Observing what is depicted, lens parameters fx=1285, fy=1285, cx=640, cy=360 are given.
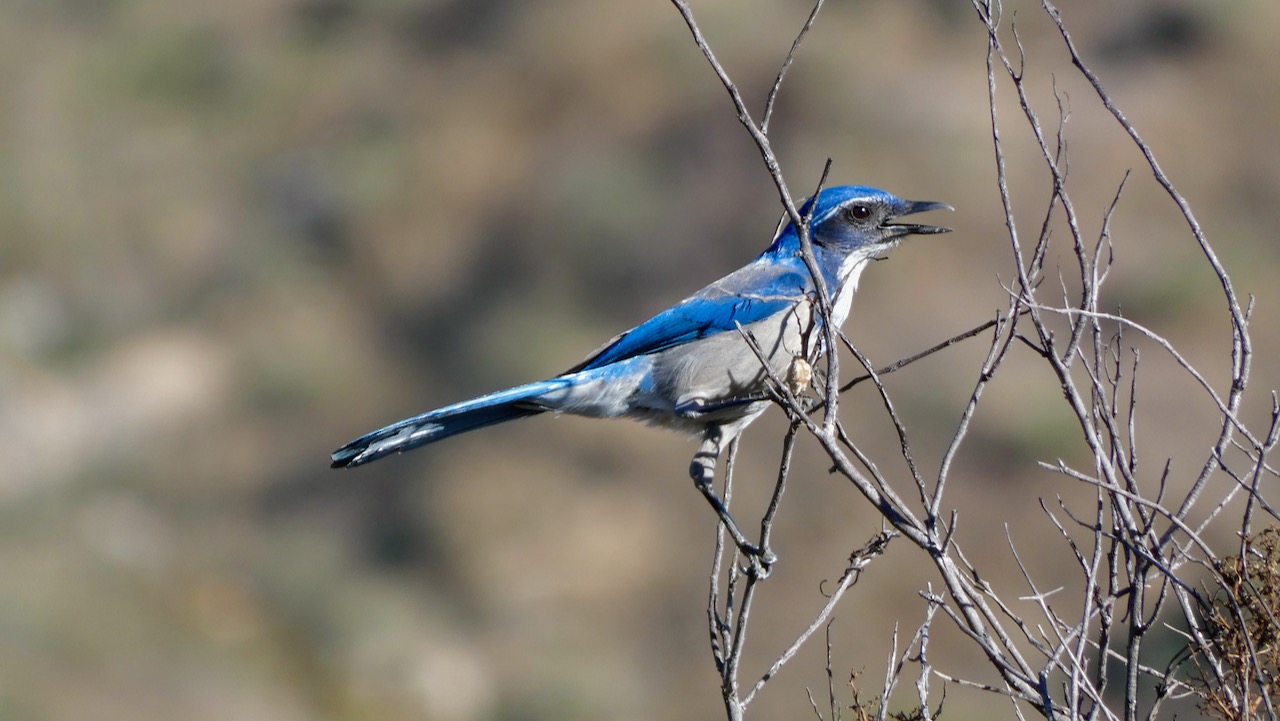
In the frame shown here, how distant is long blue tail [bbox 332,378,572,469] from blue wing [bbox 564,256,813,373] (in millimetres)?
356

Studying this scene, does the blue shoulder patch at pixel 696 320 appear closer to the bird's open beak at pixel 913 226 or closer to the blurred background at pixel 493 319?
the bird's open beak at pixel 913 226

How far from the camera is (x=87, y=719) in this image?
428 inches

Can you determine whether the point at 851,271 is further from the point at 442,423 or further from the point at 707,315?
the point at 442,423

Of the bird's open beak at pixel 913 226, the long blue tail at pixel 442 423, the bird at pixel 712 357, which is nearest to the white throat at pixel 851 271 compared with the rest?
the bird at pixel 712 357

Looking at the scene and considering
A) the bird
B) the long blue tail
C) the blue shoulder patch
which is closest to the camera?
the long blue tail

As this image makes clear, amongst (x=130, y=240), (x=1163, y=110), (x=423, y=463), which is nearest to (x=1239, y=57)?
(x=1163, y=110)

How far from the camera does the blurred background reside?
14047 mm

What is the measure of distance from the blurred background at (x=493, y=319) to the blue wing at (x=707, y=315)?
7215 mm

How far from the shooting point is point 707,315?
5.79m

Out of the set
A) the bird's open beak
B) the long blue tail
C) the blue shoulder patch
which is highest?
the bird's open beak

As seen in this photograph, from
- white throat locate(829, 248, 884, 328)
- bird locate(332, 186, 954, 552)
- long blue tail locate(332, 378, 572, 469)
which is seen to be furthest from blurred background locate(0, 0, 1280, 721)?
white throat locate(829, 248, 884, 328)

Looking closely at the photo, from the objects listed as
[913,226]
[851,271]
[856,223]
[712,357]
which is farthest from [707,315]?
[913,226]

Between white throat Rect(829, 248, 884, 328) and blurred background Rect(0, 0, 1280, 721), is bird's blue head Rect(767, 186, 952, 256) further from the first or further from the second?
blurred background Rect(0, 0, 1280, 721)

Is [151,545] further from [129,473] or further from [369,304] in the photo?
[369,304]
